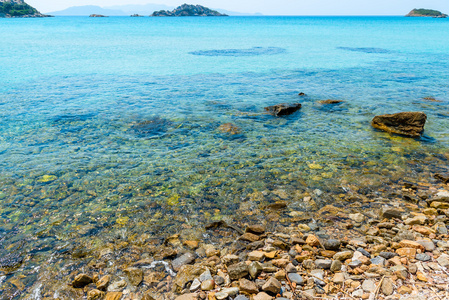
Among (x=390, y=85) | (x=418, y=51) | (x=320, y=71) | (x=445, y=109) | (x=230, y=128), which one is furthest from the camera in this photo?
(x=418, y=51)

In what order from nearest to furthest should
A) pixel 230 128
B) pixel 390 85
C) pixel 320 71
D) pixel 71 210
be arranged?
pixel 71 210
pixel 230 128
pixel 390 85
pixel 320 71

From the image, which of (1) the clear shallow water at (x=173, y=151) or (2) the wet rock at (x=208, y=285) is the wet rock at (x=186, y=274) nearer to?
(2) the wet rock at (x=208, y=285)

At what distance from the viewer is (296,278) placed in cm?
556

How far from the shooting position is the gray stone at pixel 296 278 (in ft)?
17.9

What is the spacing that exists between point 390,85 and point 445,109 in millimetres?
6985

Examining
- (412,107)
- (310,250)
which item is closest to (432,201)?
(310,250)

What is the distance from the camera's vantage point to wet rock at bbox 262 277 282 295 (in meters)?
5.18

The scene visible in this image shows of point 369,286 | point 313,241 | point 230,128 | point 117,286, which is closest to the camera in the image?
point 369,286

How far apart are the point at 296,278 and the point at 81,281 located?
4294mm

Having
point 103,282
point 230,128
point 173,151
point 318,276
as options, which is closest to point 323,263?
point 318,276

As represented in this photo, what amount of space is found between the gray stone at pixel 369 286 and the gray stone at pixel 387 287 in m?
0.13

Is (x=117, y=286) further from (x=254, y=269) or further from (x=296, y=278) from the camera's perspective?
(x=296, y=278)

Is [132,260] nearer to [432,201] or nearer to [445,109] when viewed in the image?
[432,201]

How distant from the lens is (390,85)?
24.0 metres
